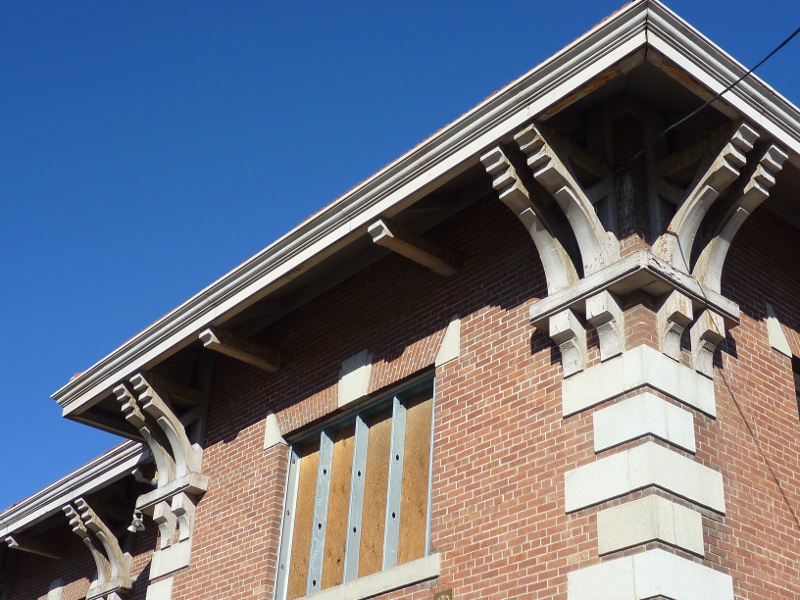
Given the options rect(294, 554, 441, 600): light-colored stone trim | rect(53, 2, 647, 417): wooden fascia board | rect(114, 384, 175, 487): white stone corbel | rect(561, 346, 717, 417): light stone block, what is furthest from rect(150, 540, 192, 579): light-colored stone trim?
rect(561, 346, 717, 417): light stone block

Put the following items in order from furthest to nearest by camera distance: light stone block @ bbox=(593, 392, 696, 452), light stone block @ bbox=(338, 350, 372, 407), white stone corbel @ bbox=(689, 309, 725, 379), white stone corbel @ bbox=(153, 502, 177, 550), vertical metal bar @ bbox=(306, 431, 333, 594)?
1. white stone corbel @ bbox=(153, 502, 177, 550)
2. light stone block @ bbox=(338, 350, 372, 407)
3. vertical metal bar @ bbox=(306, 431, 333, 594)
4. white stone corbel @ bbox=(689, 309, 725, 379)
5. light stone block @ bbox=(593, 392, 696, 452)

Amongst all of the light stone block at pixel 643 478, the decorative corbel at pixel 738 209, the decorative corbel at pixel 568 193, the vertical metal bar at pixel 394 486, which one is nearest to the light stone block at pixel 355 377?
the vertical metal bar at pixel 394 486

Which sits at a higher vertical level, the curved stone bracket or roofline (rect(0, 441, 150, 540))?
roofline (rect(0, 441, 150, 540))

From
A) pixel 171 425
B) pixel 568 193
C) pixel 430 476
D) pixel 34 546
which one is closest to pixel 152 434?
pixel 171 425

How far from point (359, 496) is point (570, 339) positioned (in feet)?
9.36

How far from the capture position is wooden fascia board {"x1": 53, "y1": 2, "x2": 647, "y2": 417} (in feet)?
25.4

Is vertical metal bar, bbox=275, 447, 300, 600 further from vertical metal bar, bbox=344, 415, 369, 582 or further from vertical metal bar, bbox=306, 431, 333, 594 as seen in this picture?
vertical metal bar, bbox=344, 415, 369, 582

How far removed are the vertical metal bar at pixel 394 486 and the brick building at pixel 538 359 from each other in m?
0.02

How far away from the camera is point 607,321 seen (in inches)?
309

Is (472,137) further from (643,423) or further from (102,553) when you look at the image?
(102,553)

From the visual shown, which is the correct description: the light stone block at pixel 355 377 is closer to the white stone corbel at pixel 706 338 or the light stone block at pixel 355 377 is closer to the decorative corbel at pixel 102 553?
the white stone corbel at pixel 706 338

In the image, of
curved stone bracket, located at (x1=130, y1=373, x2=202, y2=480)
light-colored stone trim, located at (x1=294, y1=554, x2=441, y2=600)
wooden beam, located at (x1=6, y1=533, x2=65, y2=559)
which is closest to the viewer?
light-colored stone trim, located at (x1=294, y1=554, x2=441, y2=600)

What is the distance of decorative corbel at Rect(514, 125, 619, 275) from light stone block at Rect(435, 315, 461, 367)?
1.56 metres

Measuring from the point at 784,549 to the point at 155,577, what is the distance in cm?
665
